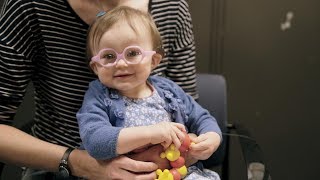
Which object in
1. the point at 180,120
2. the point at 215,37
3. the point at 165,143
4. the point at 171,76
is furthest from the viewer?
the point at 215,37

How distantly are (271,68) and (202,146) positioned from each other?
1.27 metres

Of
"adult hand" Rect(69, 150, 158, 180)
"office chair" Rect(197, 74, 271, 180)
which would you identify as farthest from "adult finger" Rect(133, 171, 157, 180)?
"office chair" Rect(197, 74, 271, 180)

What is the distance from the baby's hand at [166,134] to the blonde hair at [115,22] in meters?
0.25

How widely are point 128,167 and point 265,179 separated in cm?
42

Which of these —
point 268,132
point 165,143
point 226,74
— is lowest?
point 268,132

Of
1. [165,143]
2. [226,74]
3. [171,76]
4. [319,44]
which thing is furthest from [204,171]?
[319,44]

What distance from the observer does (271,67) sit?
2.19m

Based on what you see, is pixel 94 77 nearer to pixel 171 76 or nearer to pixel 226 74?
pixel 171 76

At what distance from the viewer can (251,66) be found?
7.17 feet

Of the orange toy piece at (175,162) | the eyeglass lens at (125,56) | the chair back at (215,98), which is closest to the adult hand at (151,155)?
the orange toy piece at (175,162)

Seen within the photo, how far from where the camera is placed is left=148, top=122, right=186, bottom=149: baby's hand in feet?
3.10

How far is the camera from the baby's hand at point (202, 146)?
1.04 metres

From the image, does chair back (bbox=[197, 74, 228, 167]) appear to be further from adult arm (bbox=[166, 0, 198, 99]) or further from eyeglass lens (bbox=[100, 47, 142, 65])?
eyeglass lens (bbox=[100, 47, 142, 65])

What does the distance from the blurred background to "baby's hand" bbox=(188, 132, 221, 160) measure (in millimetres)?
1025
